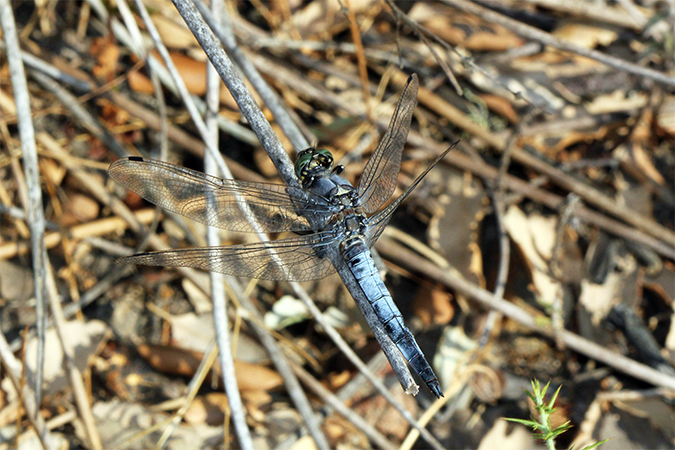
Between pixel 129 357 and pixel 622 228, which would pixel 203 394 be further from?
pixel 622 228

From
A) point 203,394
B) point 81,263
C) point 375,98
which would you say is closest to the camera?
point 203,394

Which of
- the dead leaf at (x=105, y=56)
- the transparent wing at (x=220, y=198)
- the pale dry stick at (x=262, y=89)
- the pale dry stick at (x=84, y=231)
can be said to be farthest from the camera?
the dead leaf at (x=105, y=56)

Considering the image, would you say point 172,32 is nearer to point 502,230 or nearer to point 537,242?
point 502,230

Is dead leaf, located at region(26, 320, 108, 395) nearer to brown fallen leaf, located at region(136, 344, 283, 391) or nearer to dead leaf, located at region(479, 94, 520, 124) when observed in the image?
brown fallen leaf, located at region(136, 344, 283, 391)

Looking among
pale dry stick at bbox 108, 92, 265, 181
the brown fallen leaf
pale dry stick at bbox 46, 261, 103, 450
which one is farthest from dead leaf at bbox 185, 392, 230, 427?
pale dry stick at bbox 108, 92, 265, 181

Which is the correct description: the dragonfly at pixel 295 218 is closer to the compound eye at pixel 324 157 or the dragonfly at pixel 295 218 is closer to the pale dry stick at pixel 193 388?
the compound eye at pixel 324 157

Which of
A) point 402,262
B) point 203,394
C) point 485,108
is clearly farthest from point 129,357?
point 485,108

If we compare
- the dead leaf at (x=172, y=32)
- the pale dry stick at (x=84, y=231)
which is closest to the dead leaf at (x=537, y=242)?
the pale dry stick at (x=84, y=231)

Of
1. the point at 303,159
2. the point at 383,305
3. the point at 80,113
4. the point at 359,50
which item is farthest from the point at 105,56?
the point at 383,305
